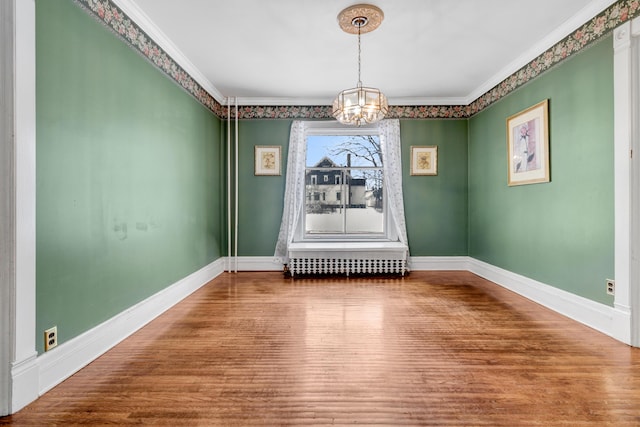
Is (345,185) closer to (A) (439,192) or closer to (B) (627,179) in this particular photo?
(A) (439,192)

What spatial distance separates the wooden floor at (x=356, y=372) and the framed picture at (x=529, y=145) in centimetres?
140

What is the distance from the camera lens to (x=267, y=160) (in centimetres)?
488

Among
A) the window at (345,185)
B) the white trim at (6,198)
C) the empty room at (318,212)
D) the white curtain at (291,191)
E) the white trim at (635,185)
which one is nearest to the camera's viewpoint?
the white trim at (6,198)

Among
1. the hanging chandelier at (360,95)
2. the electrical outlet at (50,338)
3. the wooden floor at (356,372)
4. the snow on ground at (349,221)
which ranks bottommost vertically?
the wooden floor at (356,372)

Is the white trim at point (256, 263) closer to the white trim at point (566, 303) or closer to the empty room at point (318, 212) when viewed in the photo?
the empty room at point (318, 212)

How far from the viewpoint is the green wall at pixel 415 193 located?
4883 mm

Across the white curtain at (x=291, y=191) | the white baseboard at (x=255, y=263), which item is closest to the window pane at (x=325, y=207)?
the white curtain at (x=291, y=191)

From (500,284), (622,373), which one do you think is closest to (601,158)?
(622,373)

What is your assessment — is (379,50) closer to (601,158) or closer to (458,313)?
(601,158)

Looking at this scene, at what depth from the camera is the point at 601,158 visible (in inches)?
100

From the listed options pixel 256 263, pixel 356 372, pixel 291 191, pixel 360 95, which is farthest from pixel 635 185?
pixel 256 263

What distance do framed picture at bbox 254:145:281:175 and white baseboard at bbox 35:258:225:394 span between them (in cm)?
206

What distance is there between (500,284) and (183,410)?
12.7ft

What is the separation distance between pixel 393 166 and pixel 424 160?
0.52 m
